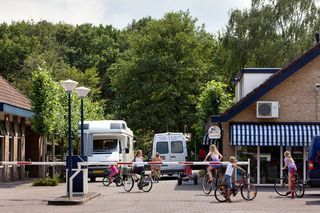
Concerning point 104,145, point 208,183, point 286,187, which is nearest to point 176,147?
point 104,145

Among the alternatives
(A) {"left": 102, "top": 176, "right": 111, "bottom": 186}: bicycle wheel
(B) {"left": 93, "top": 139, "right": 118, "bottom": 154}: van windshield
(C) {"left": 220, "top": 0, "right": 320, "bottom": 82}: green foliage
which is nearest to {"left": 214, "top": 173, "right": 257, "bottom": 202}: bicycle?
(A) {"left": 102, "top": 176, "right": 111, "bottom": 186}: bicycle wheel

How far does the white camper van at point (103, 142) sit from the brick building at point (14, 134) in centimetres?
386

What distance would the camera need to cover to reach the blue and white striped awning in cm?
3166

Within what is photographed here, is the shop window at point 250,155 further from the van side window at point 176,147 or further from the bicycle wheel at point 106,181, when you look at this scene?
the van side window at point 176,147

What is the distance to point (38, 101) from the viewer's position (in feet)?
118

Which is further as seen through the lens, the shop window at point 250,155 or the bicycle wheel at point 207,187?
the shop window at point 250,155

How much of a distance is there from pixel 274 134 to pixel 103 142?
10023 mm

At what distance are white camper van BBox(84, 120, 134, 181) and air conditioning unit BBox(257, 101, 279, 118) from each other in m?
8.33

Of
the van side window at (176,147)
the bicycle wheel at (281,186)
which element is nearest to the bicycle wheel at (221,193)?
the bicycle wheel at (281,186)

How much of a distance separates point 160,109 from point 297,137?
99.6 ft

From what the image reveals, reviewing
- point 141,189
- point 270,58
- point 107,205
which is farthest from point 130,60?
point 107,205

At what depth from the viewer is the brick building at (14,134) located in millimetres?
36406

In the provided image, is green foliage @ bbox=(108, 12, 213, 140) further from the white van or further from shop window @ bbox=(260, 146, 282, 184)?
shop window @ bbox=(260, 146, 282, 184)

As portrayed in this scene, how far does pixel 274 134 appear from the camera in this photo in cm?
3191
